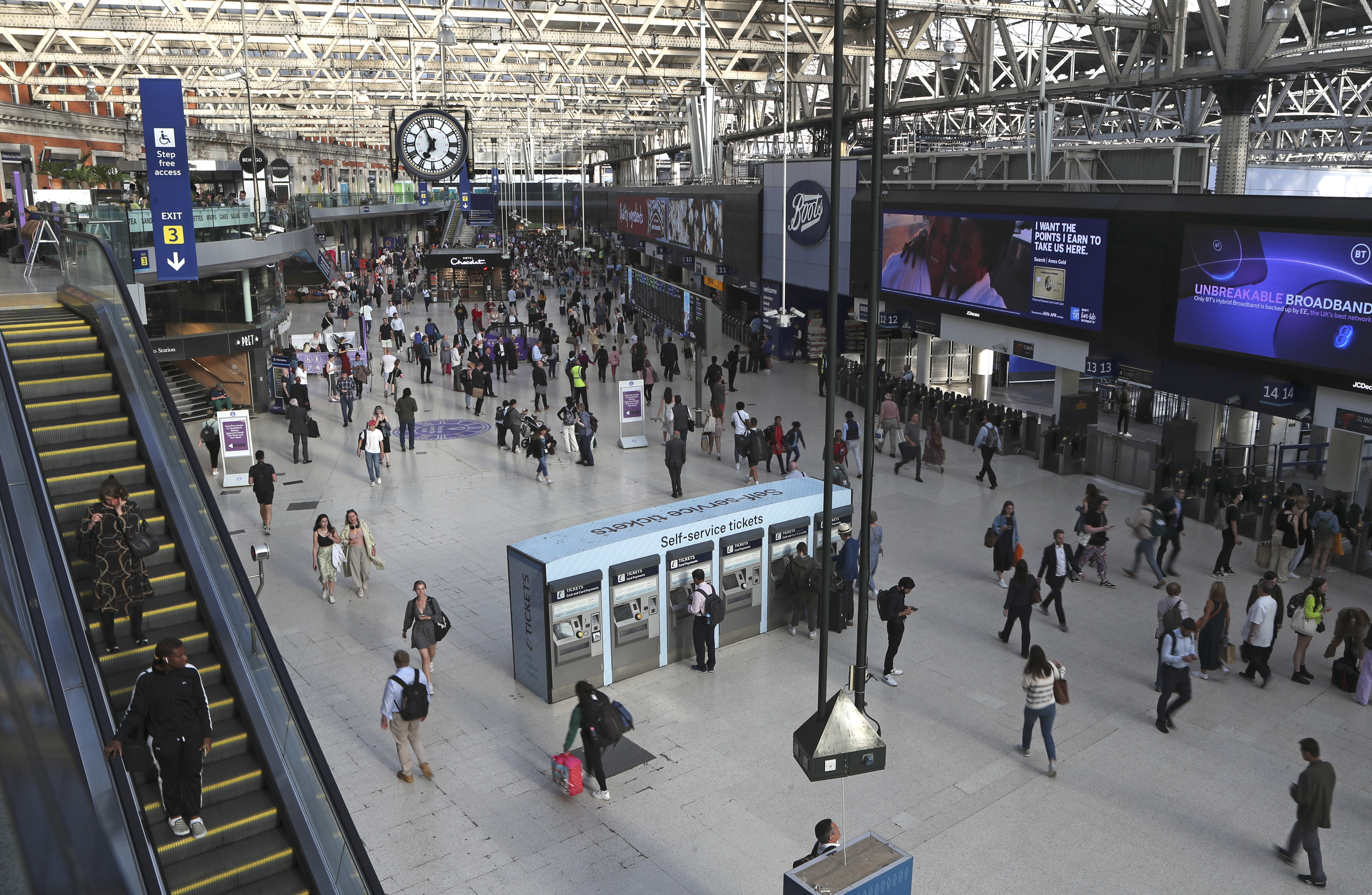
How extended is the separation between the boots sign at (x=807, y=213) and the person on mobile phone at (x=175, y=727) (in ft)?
77.2

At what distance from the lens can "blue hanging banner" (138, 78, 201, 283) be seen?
17.6 m

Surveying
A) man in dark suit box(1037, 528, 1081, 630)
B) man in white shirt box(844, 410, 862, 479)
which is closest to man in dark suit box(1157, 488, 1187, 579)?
Answer: man in dark suit box(1037, 528, 1081, 630)

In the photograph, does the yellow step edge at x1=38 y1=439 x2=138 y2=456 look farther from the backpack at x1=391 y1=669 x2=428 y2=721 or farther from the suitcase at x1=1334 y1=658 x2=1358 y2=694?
the suitcase at x1=1334 y1=658 x2=1358 y2=694

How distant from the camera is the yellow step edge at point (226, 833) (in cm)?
724

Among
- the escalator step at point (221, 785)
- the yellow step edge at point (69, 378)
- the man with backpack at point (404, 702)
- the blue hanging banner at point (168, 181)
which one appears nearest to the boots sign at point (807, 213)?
the blue hanging banner at point (168, 181)

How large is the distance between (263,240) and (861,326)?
1694 cm

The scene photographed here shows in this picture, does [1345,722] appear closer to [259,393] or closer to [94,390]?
[94,390]

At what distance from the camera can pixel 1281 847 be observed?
8.73m

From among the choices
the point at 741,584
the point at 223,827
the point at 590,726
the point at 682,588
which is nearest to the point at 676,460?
the point at 741,584

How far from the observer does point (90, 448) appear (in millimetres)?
10086

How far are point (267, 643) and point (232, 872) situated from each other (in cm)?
177

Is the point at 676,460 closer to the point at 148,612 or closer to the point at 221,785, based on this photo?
the point at 148,612

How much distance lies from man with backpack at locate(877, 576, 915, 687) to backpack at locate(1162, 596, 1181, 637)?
259 cm

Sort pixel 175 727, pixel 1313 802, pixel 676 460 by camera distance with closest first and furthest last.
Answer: pixel 175 727
pixel 1313 802
pixel 676 460
